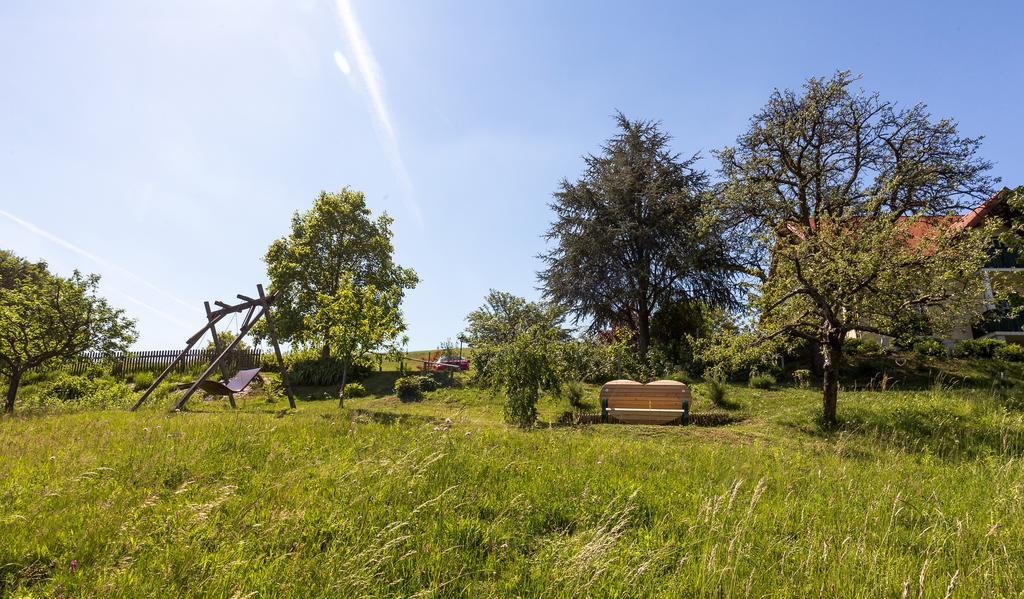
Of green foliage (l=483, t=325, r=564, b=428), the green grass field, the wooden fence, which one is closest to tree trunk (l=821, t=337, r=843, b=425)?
the green grass field

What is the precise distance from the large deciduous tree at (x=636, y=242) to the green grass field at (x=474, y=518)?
1717cm

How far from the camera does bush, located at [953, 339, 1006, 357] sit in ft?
59.2

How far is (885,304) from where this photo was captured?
10.3m

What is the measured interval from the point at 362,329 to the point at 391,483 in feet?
35.4

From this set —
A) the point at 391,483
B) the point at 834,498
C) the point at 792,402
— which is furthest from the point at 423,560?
the point at 792,402

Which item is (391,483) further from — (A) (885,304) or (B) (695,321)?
(B) (695,321)

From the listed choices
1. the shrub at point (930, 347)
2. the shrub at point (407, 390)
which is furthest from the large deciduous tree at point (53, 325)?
the shrub at point (930, 347)

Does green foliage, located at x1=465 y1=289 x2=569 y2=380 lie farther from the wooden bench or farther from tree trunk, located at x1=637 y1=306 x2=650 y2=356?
the wooden bench

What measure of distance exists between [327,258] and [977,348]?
3208 cm

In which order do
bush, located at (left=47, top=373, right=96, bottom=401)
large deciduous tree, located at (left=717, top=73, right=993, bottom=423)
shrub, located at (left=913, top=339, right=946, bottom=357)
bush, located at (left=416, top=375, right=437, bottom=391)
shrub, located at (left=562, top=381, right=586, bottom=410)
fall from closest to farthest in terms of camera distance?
large deciduous tree, located at (left=717, top=73, right=993, bottom=423), shrub, located at (left=562, top=381, right=586, bottom=410), bush, located at (left=47, top=373, right=96, bottom=401), shrub, located at (left=913, top=339, right=946, bottom=357), bush, located at (left=416, top=375, right=437, bottom=391)

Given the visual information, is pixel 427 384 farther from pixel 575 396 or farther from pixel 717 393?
pixel 717 393

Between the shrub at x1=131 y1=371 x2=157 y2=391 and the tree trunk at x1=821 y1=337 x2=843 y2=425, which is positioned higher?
the tree trunk at x1=821 y1=337 x2=843 y2=425

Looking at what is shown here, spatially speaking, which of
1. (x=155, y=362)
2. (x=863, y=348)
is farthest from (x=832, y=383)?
(x=155, y=362)

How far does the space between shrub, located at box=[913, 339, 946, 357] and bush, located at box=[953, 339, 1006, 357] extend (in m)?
0.47
